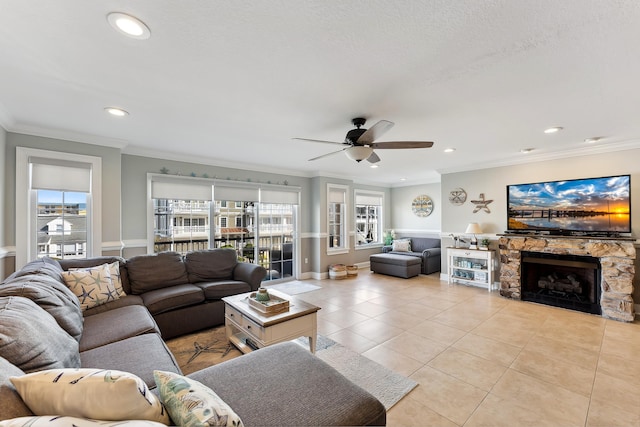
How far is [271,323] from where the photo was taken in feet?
7.58

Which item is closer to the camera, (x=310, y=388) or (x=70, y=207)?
(x=310, y=388)

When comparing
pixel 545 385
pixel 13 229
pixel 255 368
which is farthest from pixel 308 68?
pixel 13 229

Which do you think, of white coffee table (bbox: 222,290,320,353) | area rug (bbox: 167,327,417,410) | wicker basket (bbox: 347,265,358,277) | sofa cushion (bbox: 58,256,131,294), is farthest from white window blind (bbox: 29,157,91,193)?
wicker basket (bbox: 347,265,358,277)

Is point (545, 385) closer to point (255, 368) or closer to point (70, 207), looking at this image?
point (255, 368)

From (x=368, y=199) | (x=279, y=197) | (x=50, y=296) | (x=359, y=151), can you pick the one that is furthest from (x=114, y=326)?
(x=368, y=199)

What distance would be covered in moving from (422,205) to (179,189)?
6004 millimetres

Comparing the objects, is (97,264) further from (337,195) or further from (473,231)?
(473,231)

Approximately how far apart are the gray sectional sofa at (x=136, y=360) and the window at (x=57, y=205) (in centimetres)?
111

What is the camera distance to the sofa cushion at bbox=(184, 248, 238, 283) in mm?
3770

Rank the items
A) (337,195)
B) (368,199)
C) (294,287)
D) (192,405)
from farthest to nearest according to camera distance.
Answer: (368,199), (337,195), (294,287), (192,405)

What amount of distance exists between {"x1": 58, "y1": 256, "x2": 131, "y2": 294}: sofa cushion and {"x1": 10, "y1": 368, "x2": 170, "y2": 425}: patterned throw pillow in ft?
8.88

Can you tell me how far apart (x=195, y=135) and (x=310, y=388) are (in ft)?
10.8

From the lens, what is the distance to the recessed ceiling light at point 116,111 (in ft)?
8.85

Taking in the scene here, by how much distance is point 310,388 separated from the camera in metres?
1.38
